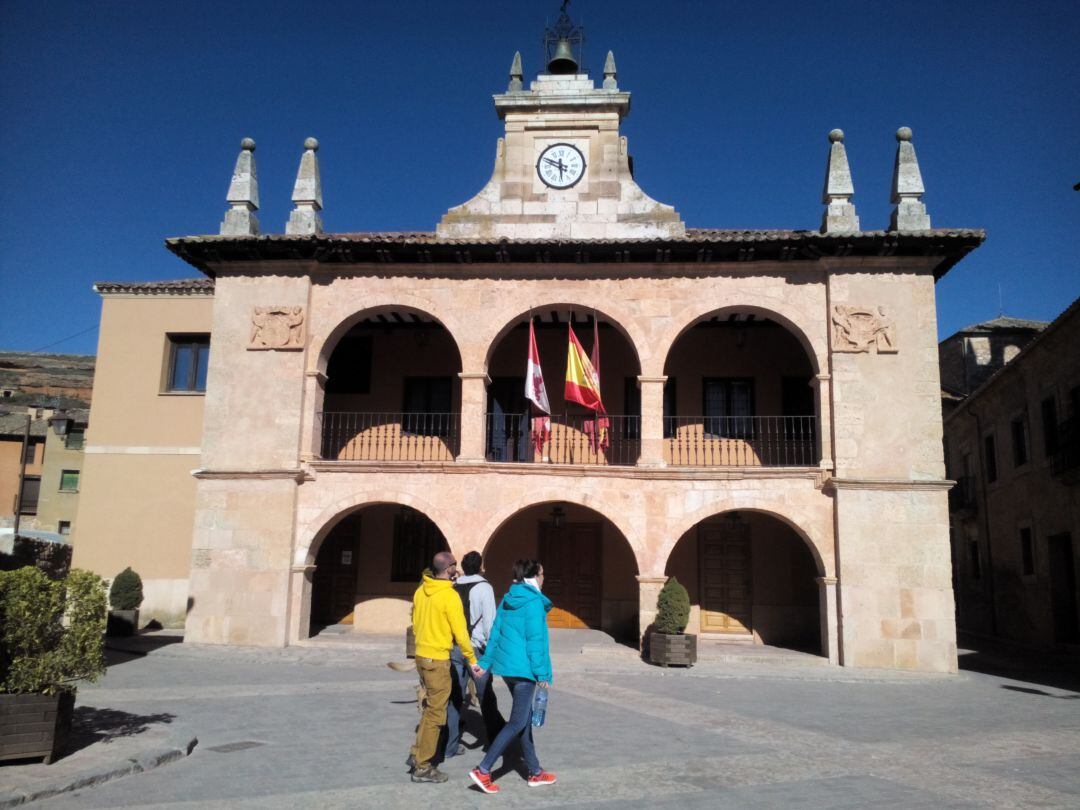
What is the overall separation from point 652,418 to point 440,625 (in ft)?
35.1

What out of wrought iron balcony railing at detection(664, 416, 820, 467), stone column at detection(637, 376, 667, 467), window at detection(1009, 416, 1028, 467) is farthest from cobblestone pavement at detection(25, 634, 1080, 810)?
window at detection(1009, 416, 1028, 467)

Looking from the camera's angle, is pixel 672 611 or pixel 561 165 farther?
pixel 561 165

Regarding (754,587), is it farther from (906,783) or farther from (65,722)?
(65,722)

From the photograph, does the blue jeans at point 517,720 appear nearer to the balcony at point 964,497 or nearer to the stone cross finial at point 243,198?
the stone cross finial at point 243,198

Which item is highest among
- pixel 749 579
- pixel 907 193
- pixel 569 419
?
pixel 907 193

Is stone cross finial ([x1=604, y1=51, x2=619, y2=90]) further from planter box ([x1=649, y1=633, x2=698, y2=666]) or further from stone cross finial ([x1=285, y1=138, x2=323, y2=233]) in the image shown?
planter box ([x1=649, y1=633, x2=698, y2=666])

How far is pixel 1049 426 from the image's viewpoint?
20859mm

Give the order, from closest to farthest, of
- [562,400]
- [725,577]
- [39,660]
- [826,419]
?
[39,660] < [826,419] < [725,577] < [562,400]

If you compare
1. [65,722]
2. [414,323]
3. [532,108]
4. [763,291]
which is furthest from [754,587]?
[65,722]

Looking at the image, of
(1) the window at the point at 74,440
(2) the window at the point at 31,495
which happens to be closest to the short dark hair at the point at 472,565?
(1) the window at the point at 74,440

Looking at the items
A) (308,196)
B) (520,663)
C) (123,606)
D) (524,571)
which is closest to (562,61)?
(308,196)

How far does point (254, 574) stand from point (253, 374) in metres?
4.01

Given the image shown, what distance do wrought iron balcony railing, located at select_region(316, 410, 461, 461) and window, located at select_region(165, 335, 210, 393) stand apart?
391 centimetres

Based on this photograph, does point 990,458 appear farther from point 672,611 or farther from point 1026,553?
point 672,611
